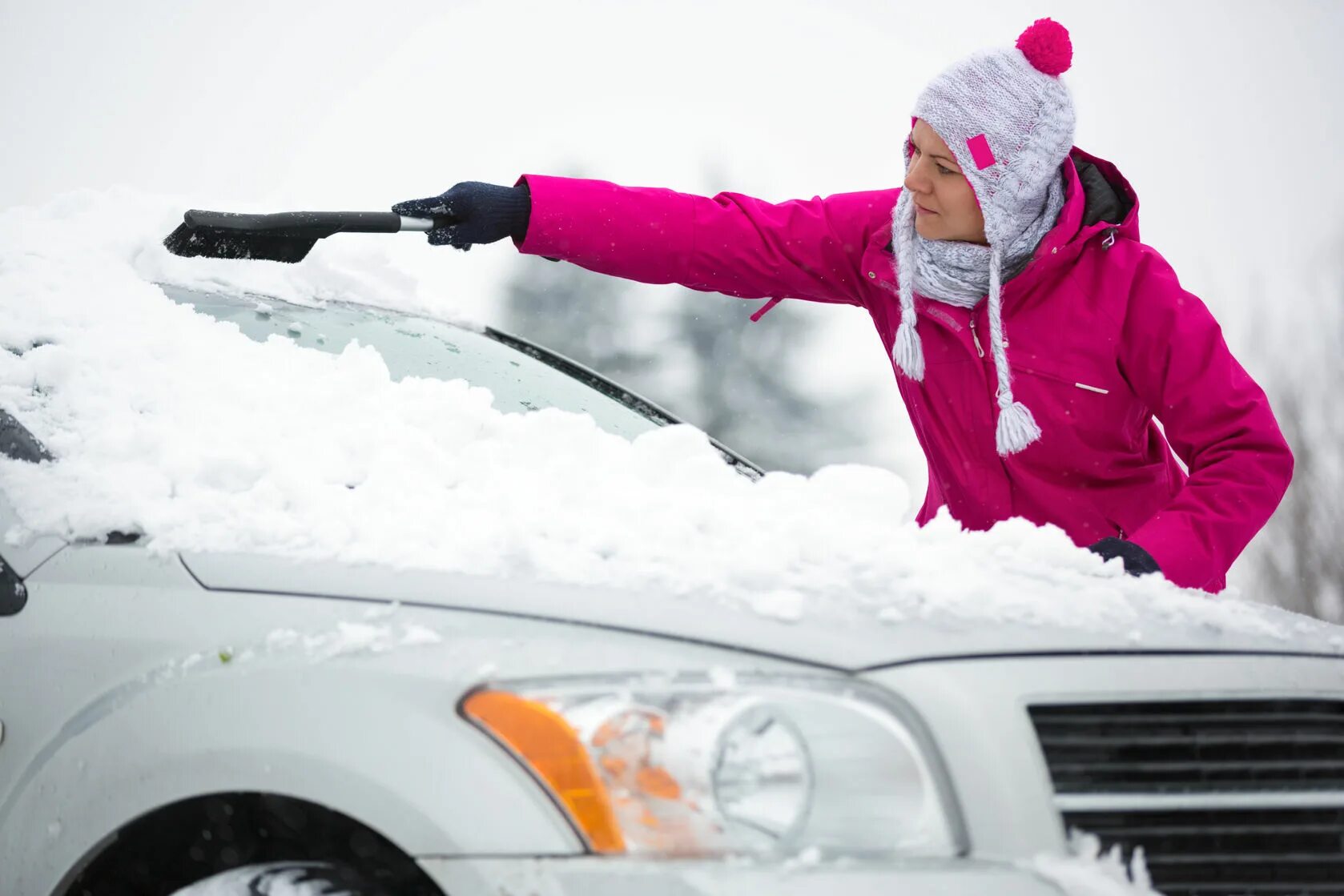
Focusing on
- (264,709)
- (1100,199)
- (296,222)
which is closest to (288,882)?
(264,709)

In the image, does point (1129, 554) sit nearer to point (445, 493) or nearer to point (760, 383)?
point (445, 493)

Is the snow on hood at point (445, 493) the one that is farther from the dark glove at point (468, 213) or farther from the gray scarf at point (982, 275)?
the gray scarf at point (982, 275)

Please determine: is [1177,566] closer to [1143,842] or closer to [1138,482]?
[1138,482]

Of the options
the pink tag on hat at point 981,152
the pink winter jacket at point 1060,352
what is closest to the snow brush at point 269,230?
the pink winter jacket at point 1060,352

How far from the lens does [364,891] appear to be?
1.24m

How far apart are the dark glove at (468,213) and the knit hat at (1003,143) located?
90 cm

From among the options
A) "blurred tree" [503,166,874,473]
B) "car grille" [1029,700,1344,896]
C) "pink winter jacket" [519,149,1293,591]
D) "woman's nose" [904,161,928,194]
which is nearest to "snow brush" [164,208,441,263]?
"pink winter jacket" [519,149,1293,591]

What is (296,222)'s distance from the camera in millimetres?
2289

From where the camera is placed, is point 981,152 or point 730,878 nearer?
point 730,878

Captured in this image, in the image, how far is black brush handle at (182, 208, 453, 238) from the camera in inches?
89.3

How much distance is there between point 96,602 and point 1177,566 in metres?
1.73

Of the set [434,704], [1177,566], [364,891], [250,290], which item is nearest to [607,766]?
[434,704]

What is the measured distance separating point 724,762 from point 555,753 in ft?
0.57

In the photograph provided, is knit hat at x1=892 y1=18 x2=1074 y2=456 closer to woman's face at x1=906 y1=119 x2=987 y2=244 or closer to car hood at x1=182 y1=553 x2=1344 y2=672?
woman's face at x1=906 y1=119 x2=987 y2=244
